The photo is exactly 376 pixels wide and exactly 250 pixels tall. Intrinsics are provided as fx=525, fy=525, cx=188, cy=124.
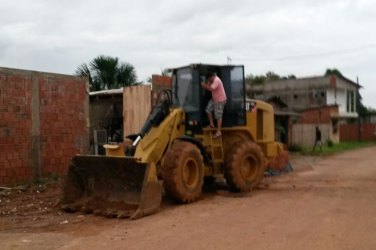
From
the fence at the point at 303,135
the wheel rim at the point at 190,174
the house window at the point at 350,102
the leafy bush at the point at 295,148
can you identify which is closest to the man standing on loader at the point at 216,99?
the wheel rim at the point at 190,174

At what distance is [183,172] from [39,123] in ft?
17.4

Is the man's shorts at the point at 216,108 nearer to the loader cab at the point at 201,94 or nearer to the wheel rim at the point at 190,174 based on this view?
the loader cab at the point at 201,94

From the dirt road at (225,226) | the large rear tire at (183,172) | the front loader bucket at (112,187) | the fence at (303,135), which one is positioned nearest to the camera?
the dirt road at (225,226)

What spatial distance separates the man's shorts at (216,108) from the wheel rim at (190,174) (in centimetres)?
158

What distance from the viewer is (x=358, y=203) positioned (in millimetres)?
11219

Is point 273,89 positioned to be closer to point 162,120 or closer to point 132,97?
point 132,97

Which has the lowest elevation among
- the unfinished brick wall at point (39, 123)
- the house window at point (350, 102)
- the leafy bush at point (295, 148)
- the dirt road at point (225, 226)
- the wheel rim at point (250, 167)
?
the dirt road at point (225, 226)

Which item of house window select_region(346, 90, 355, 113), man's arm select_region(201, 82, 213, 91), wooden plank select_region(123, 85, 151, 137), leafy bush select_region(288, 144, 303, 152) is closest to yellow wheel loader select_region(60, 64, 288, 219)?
man's arm select_region(201, 82, 213, 91)

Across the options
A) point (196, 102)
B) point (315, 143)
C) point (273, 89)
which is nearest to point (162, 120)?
point (196, 102)

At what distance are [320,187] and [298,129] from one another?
A: 68.8ft

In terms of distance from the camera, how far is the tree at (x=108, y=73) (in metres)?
21.4

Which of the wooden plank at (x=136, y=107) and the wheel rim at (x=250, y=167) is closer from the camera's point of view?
the wheel rim at (x=250, y=167)

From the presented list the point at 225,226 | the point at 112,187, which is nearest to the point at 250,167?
the point at 112,187

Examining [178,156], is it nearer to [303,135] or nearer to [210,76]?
[210,76]
